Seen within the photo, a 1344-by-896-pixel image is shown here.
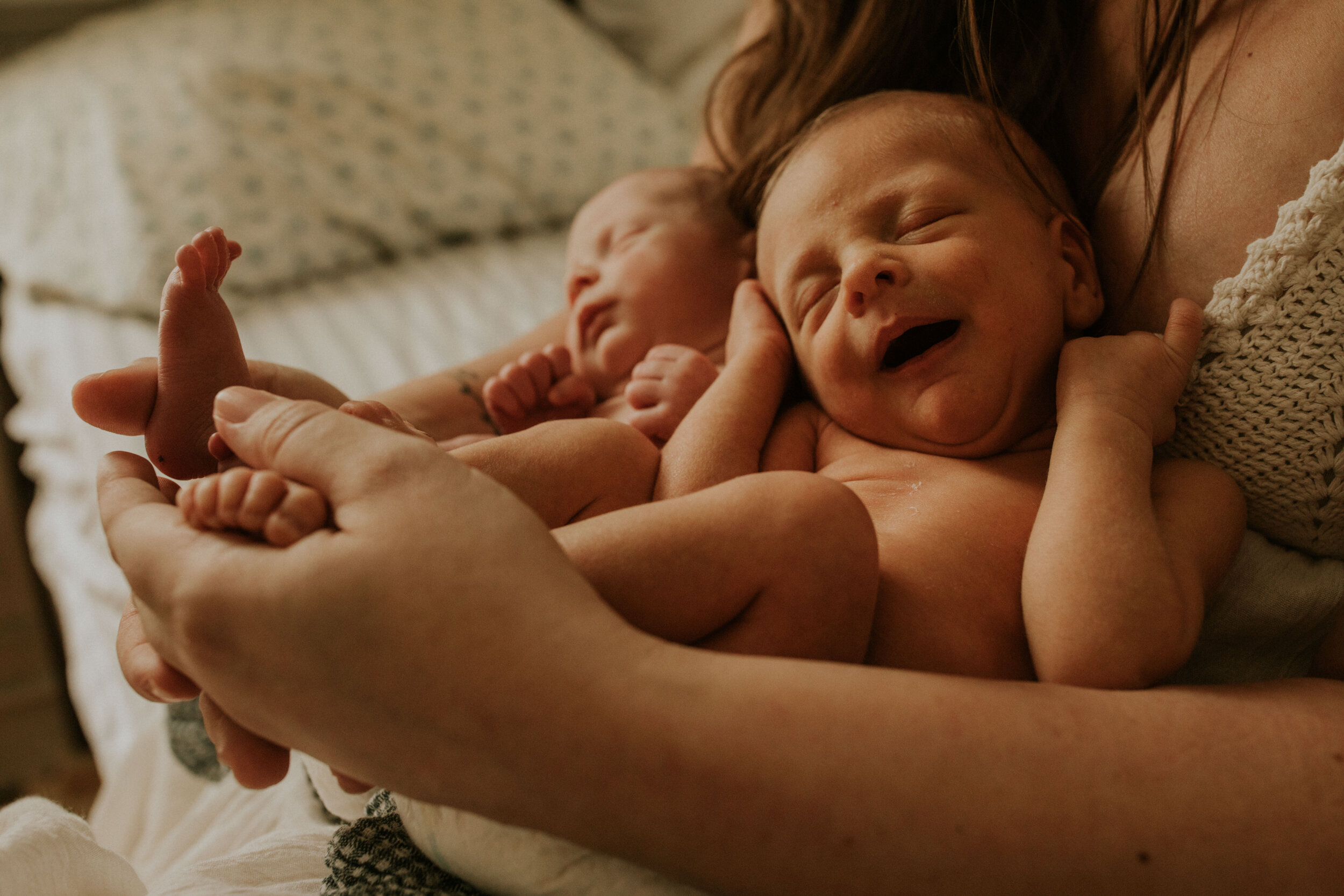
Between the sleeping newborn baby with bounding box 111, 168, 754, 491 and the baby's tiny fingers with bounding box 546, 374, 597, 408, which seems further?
the baby's tiny fingers with bounding box 546, 374, 597, 408

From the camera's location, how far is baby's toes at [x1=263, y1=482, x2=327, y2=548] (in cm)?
54

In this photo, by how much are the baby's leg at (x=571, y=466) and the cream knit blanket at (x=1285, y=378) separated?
1.56 feet

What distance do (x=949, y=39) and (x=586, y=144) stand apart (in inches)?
42.2

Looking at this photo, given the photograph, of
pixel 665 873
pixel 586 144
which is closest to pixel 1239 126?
pixel 665 873

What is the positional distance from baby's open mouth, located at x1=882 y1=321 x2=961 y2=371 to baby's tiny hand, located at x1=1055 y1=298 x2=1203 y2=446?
126 millimetres

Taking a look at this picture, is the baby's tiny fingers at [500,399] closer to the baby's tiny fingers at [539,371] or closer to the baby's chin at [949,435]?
the baby's tiny fingers at [539,371]

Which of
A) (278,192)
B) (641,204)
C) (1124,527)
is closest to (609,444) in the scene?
(1124,527)

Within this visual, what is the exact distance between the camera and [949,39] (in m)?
1.16

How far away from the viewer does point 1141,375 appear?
0.79 metres

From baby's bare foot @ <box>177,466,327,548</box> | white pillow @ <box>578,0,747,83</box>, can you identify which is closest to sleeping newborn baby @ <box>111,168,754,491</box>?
baby's bare foot @ <box>177,466,327,548</box>

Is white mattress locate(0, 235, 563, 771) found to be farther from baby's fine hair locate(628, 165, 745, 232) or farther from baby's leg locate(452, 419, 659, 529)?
baby's leg locate(452, 419, 659, 529)

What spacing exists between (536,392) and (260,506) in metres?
0.62

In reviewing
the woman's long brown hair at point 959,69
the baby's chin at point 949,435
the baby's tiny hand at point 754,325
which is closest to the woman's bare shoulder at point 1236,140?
the woman's long brown hair at point 959,69

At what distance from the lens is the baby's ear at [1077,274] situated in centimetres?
91
